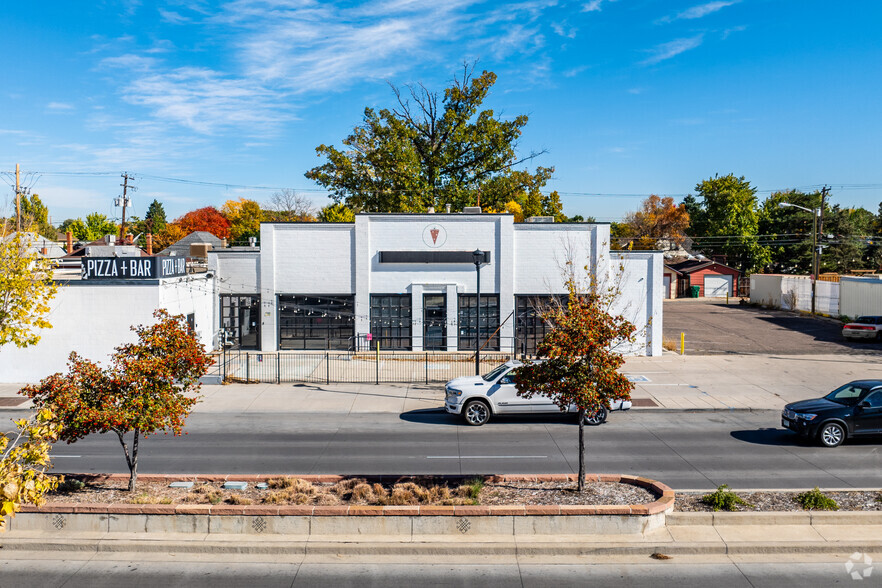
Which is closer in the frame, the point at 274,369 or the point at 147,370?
the point at 147,370

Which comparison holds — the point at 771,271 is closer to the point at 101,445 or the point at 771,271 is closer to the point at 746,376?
the point at 746,376

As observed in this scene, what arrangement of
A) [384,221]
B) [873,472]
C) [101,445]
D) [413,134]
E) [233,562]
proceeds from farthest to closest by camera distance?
[413,134], [384,221], [101,445], [873,472], [233,562]

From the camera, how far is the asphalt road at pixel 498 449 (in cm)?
1526

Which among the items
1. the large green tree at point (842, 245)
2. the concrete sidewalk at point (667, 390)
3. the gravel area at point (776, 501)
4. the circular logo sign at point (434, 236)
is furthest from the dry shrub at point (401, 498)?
the large green tree at point (842, 245)

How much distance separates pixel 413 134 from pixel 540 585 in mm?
48677

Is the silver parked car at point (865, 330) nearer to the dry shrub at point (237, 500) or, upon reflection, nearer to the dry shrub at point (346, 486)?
the dry shrub at point (346, 486)

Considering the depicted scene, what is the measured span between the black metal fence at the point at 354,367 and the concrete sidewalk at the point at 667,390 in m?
0.98

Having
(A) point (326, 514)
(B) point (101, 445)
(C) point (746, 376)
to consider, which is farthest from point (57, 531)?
(C) point (746, 376)

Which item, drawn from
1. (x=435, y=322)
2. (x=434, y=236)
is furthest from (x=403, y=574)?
(x=434, y=236)

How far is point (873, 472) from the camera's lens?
15156mm

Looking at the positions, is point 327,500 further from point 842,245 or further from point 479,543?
point 842,245

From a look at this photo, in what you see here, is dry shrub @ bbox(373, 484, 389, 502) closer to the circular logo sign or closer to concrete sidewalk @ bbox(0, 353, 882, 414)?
concrete sidewalk @ bbox(0, 353, 882, 414)

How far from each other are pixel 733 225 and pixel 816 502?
251ft

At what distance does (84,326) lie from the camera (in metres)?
26.5
